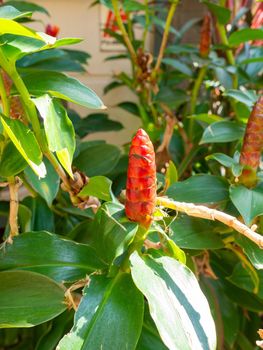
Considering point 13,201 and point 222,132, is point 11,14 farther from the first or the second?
point 222,132

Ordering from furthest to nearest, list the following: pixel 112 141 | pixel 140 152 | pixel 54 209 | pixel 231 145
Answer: pixel 112 141, pixel 231 145, pixel 54 209, pixel 140 152

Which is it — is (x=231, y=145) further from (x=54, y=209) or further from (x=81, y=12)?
(x=81, y=12)

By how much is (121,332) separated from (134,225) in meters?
0.11

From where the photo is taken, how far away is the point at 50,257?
22.1 inches

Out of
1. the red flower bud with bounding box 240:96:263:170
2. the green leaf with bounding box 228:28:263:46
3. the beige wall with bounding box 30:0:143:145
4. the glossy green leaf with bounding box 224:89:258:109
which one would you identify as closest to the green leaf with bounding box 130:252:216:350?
the red flower bud with bounding box 240:96:263:170

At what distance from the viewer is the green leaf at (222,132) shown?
0.70 metres

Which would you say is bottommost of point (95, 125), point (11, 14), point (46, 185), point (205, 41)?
Result: point (95, 125)

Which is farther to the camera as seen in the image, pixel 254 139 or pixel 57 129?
pixel 254 139

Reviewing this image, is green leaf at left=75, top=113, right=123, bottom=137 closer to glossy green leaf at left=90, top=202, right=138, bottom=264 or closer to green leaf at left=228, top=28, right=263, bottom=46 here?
green leaf at left=228, top=28, right=263, bottom=46

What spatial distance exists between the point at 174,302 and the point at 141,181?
126 millimetres

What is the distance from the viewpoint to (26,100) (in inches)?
19.7

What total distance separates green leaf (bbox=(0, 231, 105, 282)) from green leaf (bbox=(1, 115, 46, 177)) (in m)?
0.14

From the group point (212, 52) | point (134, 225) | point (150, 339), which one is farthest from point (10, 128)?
point (212, 52)

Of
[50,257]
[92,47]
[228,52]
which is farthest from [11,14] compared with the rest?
[92,47]
